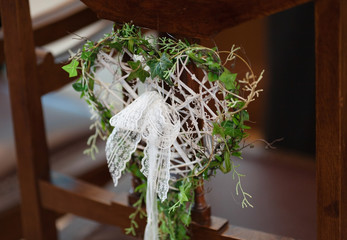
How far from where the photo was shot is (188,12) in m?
0.93

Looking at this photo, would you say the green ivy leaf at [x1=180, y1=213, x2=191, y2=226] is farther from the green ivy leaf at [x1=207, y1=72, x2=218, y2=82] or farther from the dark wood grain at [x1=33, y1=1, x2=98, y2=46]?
the dark wood grain at [x1=33, y1=1, x2=98, y2=46]

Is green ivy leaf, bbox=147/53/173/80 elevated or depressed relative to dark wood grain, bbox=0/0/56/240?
elevated

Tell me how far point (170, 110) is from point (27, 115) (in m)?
0.57

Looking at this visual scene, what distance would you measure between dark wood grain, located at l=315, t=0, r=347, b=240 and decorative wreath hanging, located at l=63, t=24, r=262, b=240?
11 centimetres

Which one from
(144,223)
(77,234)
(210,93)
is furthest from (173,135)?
(77,234)

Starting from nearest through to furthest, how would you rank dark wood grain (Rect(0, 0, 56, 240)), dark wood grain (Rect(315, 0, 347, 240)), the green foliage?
dark wood grain (Rect(315, 0, 347, 240)) → the green foliage → dark wood grain (Rect(0, 0, 56, 240))

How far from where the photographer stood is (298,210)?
5.57 feet

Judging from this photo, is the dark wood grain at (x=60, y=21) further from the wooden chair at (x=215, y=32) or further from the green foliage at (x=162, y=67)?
the green foliage at (x=162, y=67)

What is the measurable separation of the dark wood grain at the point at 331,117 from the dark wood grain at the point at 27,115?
0.76 meters

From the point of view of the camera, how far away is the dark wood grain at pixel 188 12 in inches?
34.2

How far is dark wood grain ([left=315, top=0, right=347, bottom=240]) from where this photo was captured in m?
0.85

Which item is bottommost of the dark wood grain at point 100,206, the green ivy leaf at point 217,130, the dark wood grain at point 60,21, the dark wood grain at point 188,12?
the dark wood grain at point 100,206

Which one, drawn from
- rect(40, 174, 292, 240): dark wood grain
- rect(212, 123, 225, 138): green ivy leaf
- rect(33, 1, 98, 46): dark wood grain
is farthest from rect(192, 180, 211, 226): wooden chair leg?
rect(33, 1, 98, 46): dark wood grain

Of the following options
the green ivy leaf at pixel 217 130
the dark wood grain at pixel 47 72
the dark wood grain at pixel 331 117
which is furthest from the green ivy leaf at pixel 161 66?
the dark wood grain at pixel 47 72
